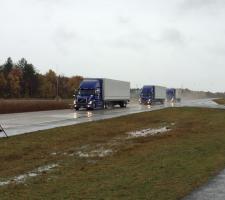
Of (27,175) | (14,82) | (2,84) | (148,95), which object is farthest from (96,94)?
(14,82)

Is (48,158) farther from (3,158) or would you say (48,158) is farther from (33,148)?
(33,148)

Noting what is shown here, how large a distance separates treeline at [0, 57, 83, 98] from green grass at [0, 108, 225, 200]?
116976mm

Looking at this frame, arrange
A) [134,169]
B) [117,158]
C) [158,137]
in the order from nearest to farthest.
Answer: [134,169]
[117,158]
[158,137]

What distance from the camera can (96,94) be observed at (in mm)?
58594

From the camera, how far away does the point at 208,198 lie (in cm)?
890

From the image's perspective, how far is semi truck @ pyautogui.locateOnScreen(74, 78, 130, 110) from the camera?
189ft

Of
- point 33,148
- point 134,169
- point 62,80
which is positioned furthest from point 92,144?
point 62,80

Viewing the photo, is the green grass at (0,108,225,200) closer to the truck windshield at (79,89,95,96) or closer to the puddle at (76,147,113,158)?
the puddle at (76,147,113,158)

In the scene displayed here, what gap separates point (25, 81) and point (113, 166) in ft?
439

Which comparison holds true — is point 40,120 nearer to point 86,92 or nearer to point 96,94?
point 86,92

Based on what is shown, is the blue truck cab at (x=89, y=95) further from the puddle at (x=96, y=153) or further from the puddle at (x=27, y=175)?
the puddle at (x=27, y=175)

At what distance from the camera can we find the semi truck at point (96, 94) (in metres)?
57.7

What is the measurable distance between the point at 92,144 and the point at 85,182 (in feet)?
30.6

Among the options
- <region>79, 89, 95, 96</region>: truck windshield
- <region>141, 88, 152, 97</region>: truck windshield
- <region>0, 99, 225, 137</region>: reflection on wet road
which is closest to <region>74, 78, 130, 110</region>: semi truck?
<region>79, 89, 95, 96</region>: truck windshield
